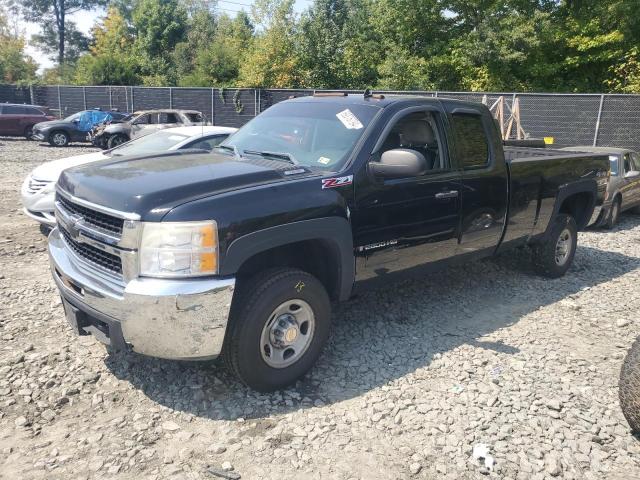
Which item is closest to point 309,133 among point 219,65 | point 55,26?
point 219,65

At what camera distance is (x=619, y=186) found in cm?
955

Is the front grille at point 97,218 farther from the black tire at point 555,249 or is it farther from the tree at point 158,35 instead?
the tree at point 158,35

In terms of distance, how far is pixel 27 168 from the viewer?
14.0 m

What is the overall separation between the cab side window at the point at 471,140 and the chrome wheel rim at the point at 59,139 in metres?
19.7

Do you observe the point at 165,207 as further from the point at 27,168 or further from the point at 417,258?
the point at 27,168

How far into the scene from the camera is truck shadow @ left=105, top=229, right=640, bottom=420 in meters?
3.64

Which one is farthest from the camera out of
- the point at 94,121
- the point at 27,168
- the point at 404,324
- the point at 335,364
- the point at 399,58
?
the point at 399,58

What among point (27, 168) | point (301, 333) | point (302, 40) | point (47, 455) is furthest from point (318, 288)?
point (302, 40)

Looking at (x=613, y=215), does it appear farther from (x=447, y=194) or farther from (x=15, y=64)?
(x=15, y=64)

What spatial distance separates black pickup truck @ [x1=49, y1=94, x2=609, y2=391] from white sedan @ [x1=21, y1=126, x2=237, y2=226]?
291 cm

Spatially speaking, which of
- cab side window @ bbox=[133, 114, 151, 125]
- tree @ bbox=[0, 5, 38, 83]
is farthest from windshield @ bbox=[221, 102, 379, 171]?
tree @ bbox=[0, 5, 38, 83]

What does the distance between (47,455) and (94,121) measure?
20951mm

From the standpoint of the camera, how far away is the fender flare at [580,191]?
600 cm

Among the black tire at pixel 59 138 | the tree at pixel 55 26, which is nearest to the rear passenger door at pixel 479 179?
the black tire at pixel 59 138
